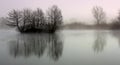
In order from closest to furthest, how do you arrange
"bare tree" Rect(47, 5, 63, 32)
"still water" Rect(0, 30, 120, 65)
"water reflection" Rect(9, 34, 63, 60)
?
"still water" Rect(0, 30, 120, 65)
"water reflection" Rect(9, 34, 63, 60)
"bare tree" Rect(47, 5, 63, 32)

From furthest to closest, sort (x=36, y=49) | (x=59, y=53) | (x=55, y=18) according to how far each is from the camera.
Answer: (x=55, y=18)
(x=36, y=49)
(x=59, y=53)

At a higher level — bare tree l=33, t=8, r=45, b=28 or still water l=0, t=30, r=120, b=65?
bare tree l=33, t=8, r=45, b=28

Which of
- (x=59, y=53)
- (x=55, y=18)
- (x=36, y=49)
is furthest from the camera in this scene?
(x=55, y=18)

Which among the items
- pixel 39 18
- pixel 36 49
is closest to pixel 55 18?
pixel 39 18

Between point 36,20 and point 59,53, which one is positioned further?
point 36,20

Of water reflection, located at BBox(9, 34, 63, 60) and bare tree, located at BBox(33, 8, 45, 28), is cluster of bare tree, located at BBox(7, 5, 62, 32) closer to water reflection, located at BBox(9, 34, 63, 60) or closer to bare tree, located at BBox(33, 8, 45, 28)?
bare tree, located at BBox(33, 8, 45, 28)

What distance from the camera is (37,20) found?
30.7 m

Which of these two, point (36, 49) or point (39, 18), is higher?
point (39, 18)

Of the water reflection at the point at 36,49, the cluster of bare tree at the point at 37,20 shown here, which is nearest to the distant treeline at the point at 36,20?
the cluster of bare tree at the point at 37,20

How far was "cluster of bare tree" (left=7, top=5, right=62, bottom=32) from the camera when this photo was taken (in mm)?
29141

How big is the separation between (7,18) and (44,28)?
787 cm

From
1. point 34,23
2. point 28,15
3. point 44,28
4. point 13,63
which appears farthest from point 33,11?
point 13,63

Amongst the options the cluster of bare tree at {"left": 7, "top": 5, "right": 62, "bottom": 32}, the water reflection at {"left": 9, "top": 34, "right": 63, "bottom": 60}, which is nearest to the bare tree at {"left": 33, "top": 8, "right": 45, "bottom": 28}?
the cluster of bare tree at {"left": 7, "top": 5, "right": 62, "bottom": 32}

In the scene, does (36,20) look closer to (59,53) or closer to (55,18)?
(55,18)
